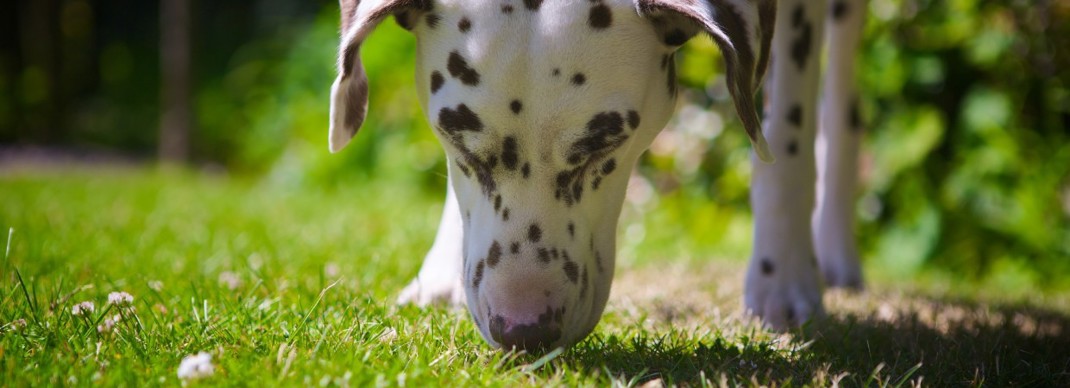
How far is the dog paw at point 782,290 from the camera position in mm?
2834

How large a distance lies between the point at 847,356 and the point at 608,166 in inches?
29.9

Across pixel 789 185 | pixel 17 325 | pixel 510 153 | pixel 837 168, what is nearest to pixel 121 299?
pixel 17 325

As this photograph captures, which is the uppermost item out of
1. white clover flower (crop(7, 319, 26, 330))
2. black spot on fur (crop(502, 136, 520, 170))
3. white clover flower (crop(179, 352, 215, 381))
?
black spot on fur (crop(502, 136, 520, 170))

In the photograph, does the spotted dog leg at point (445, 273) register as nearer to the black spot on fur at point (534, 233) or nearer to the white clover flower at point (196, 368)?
the black spot on fur at point (534, 233)

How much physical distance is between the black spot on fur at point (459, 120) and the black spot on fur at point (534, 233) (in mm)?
252

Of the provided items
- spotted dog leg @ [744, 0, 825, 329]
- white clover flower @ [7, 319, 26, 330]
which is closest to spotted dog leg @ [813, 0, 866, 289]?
spotted dog leg @ [744, 0, 825, 329]

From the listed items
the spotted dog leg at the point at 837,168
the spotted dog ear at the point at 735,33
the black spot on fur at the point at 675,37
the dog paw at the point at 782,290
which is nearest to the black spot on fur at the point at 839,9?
the spotted dog leg at the point at 837,168

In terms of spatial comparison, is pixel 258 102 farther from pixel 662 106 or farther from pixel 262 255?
pixel 662 106

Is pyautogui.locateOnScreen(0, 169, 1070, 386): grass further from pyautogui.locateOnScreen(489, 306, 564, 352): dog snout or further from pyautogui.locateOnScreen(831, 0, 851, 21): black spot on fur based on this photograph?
pyautogui.locateOnScreen(831, 0, 851, 21): black spot on fur

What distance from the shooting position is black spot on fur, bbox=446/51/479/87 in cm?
210

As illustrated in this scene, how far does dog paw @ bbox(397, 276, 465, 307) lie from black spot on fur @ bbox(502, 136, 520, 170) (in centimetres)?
82

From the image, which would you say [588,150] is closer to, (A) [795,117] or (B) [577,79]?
(B) [577,79]

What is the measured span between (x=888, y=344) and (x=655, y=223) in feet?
12.6

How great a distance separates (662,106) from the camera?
2.28m
